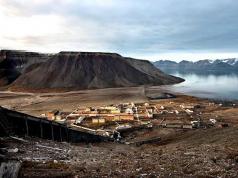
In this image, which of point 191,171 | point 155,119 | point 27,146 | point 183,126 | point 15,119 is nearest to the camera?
point 191,171

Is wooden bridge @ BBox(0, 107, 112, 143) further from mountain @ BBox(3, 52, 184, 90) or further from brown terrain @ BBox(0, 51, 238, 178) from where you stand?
mountain @ BBox(3, 52, 184, 90)

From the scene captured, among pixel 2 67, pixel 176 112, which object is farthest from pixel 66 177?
pixel 2 67

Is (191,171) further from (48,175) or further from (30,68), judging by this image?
(30,68)

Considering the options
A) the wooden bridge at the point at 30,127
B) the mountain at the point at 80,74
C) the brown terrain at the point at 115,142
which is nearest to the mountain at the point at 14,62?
the brown terrain at the point at 115,142

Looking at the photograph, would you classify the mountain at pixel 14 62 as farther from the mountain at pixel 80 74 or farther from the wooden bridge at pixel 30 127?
the wooden bridge at pixel 30 127

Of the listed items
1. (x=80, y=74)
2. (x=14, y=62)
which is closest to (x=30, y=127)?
(x=80, y=74)

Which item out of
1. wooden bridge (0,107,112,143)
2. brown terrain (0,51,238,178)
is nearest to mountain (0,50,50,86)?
brown terrain (0,51,238,178)

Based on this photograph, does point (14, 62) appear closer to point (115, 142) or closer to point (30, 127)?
point (115, 142)
